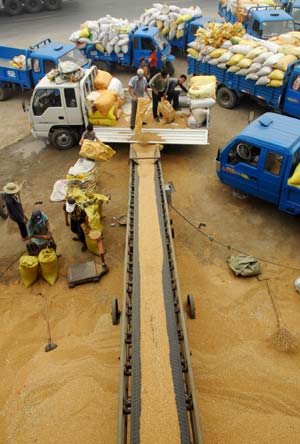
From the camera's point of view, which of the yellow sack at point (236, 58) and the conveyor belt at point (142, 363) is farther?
the yellow sack at point (236, 58)

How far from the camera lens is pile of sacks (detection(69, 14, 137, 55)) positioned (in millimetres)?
15164

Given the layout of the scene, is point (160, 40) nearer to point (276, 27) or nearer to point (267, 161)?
point (276, 27)

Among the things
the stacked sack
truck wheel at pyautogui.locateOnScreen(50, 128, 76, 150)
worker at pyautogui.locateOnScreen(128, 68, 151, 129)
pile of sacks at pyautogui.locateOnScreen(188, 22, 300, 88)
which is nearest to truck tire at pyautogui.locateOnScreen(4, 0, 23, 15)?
pile of sacks at pyautogui.locateOnScreen(188, 22, 300, 88)

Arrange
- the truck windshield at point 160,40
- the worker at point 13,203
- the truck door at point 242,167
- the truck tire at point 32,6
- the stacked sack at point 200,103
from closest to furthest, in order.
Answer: the worker at point 13,203, the truck door at point 242,167, the stacked sack at point 200,103, the truck windshield at point 160,40, the truck tire at point 32,6

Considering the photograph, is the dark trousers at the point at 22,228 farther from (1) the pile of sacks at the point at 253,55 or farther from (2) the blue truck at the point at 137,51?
(2) the blue truck at the point at 137,51

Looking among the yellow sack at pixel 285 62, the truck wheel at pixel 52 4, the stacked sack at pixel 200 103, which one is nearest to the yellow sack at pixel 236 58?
the yellow sack at pixel 285 62

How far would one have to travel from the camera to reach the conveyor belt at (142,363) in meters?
3.73

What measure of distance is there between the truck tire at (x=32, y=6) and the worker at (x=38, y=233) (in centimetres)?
2394

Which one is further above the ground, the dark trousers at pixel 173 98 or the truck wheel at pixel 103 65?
the dark trousers at pixel 173 98

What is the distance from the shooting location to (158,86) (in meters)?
10.2

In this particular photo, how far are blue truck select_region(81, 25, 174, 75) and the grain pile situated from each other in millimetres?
10502

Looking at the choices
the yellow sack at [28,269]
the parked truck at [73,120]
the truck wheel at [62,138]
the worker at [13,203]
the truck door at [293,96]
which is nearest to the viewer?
the yellow sack at [28,269]

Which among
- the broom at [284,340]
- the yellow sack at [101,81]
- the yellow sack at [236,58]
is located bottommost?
the broom at [284,340]

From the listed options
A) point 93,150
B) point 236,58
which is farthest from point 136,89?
point 236,58
